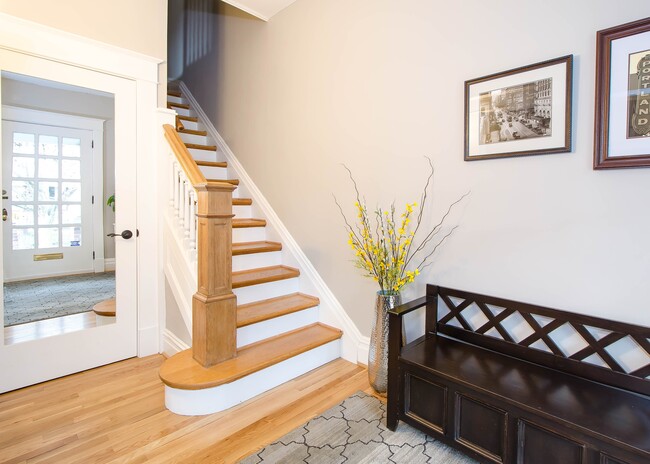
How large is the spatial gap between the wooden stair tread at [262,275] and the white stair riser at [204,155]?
1656 mm

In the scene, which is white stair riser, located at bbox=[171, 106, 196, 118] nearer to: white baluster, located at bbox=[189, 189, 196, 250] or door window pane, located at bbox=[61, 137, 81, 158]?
door window pane, located at bbox=[61, 137, 81, 158]

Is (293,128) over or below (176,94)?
below

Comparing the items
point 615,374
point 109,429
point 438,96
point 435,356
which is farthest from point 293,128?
point 615,374

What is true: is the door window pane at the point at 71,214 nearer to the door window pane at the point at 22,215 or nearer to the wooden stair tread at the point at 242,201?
the door window pane at the point at 22,215

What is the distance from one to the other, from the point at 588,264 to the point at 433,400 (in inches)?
37.4

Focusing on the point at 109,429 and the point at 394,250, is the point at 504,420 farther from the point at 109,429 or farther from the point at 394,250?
the point at 109,429

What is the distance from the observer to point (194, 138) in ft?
13.4

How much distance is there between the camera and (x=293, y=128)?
3.06m

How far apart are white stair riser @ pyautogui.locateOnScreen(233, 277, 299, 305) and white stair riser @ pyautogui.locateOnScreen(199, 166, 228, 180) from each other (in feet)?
4.97

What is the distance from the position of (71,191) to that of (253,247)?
137cm

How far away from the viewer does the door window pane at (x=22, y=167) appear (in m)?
2.22

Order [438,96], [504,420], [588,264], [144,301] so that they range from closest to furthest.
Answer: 1. [504,420]
2. [588,264]
3. [438,96]
4. [144,301]

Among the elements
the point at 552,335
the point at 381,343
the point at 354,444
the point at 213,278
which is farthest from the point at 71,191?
the point at 552,335

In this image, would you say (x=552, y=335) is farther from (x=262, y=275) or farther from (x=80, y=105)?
Answer: (x=80, y=105)
